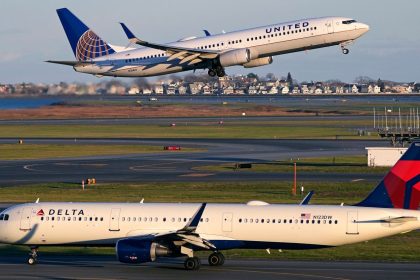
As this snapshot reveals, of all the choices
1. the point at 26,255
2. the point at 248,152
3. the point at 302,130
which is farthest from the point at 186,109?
the point at 26,255

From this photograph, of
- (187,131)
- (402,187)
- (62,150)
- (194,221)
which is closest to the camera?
(194,221)

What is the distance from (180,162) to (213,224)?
172 feet

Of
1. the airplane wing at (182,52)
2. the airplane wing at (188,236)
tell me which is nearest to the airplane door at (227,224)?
the airplane wing at (188,236)

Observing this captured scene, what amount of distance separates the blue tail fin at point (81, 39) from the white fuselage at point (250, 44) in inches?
109

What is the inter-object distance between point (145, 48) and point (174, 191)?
948 inches

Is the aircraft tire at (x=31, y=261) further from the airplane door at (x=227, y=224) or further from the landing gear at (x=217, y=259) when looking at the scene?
the airplane door at (x=227, y=224)

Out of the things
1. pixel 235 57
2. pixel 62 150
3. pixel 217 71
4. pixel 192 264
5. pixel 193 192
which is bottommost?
pixel 192 264

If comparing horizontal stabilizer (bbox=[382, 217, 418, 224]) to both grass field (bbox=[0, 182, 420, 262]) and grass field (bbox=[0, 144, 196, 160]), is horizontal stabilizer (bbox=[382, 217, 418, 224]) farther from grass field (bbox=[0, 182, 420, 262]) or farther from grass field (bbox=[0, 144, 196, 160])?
grass field (bbox=[0, 144, 196, 160])

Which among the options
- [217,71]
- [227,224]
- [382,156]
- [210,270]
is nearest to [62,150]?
[217,71]

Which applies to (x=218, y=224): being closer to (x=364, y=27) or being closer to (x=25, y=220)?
(x=25, y=220)

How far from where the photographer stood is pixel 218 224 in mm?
43812

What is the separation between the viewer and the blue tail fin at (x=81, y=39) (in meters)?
98.4

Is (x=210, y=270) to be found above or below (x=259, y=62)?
below

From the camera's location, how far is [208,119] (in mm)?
168000
